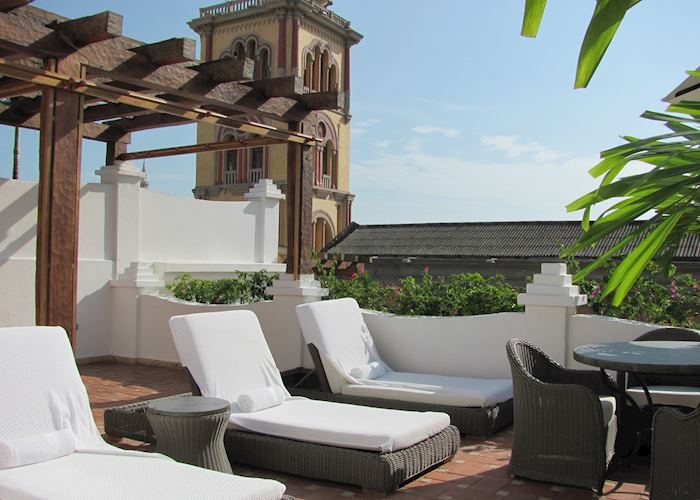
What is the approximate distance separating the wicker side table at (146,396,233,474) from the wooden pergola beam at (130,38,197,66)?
11.0 ft

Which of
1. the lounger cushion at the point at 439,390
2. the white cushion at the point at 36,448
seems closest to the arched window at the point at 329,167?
the lounger cushion at the point at 439,390

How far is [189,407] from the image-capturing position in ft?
12.9

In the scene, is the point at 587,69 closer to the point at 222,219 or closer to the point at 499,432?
the point at 499,432

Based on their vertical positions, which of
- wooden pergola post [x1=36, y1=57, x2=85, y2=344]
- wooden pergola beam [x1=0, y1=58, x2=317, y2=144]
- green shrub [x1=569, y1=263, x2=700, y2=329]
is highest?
wooden pergola beam [x1=0, y1=58, x2=317, y2=144]

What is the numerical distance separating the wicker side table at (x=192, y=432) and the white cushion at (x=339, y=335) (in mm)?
1987

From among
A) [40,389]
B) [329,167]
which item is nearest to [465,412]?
[40,389]

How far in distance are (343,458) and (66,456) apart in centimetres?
150

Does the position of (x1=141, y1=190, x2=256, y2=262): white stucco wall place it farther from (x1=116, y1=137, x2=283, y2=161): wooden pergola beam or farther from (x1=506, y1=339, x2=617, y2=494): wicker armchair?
(x1=506, y1=339, x2=617, y2=494): wicker armchair

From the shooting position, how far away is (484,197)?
37.4 feet

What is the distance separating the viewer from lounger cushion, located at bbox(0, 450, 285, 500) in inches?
117

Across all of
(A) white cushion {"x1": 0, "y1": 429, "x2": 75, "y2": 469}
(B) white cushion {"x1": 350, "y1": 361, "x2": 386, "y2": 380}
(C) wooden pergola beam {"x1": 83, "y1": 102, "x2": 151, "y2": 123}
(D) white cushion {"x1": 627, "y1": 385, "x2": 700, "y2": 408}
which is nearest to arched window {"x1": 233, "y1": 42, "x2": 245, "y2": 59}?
(C) wooden pergola beam {"x1": 83, "y1": 102, "x2": 151, "y2": 123}

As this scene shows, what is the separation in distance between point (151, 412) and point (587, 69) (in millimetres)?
3322

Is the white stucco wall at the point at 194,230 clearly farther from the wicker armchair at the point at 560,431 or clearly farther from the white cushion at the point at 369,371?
the wicker armchair at the point at 560,431

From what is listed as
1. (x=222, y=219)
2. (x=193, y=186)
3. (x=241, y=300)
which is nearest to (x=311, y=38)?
(x=193, y=186)
